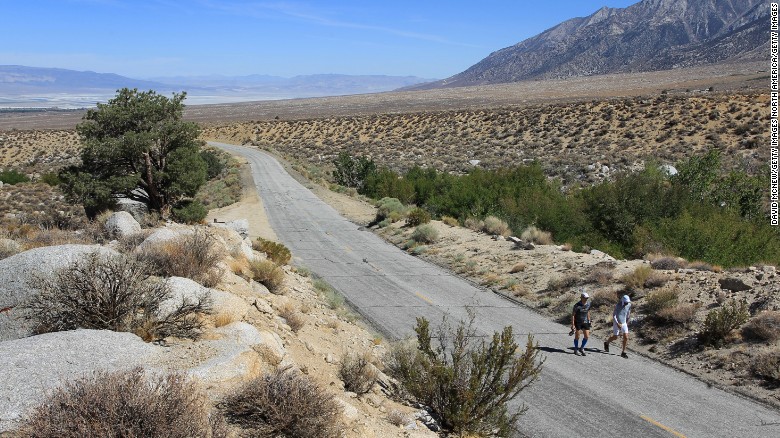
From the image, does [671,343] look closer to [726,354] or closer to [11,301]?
[726,354]

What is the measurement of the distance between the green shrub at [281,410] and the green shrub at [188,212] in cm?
1926

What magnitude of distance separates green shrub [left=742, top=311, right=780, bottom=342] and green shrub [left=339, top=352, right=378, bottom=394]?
Result: 8.19 meters

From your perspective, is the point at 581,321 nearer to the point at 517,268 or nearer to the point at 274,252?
the point at 517,268

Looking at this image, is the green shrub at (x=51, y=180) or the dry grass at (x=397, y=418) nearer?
the dry grass at (x=397, y=418)

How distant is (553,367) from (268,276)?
7.17 m

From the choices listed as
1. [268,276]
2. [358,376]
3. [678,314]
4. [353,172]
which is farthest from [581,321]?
[353,172]

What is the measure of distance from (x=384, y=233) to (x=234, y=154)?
4056 centimetres

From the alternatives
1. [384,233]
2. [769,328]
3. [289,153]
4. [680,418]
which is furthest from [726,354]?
[289,153]

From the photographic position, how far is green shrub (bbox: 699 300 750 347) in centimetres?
1198

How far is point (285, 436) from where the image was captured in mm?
5953

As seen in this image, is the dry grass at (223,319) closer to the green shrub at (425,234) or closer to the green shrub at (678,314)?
the green shrub at (678,314)

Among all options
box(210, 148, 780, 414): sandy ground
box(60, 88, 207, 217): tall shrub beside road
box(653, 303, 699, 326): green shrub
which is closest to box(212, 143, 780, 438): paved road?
box(210, 148, 780, 414): sandy ground

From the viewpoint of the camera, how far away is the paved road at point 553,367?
9.27 metres

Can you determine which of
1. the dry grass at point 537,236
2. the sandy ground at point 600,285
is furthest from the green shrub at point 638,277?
the dry grass at point 537,236
